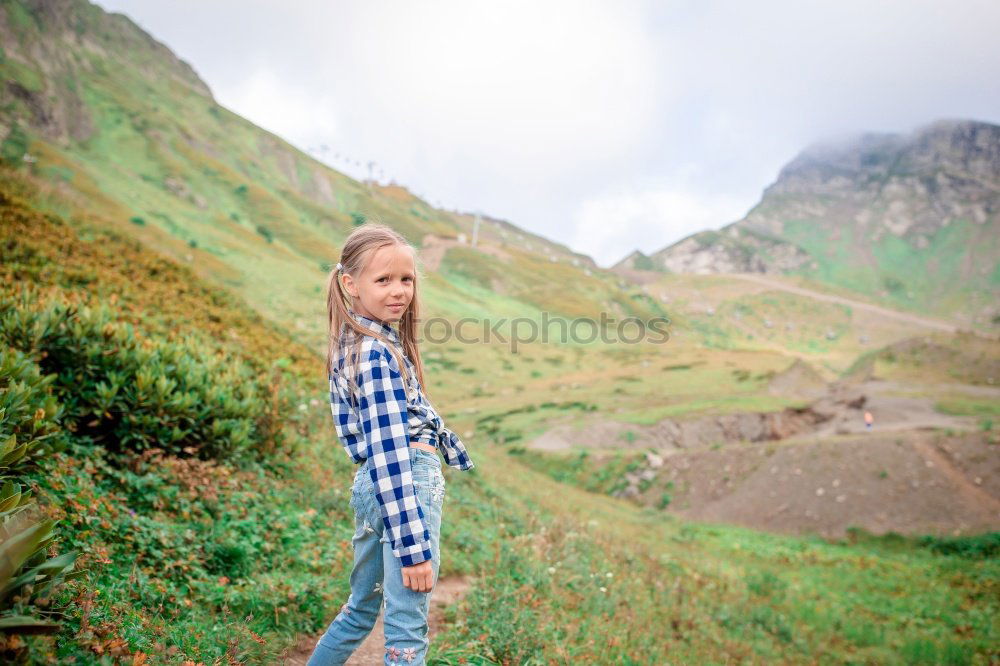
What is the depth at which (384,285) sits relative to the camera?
106 inches

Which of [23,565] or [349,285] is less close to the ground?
[349,285]

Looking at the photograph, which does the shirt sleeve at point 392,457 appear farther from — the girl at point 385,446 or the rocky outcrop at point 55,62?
the rocky outcrop at point 55,62

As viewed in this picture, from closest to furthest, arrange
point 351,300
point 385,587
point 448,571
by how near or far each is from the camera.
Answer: point 385,587, point 351,300, point 448,571

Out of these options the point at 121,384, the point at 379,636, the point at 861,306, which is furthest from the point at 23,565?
the point at 861,306

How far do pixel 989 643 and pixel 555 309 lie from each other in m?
50.2

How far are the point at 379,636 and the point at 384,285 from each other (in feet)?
9.51

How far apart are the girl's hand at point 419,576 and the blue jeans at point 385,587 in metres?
0.04

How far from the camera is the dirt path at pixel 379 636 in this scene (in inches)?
138

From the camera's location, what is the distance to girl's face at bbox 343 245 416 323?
268cm

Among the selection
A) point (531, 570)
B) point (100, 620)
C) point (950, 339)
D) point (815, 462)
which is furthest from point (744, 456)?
Result: point (950, 339)

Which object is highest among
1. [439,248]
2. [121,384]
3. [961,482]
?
[439,248]

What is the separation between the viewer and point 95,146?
140 ft

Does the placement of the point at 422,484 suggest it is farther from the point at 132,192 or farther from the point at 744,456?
the point at 132,192

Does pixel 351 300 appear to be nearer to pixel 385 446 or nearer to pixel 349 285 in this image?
pixel 349 285
